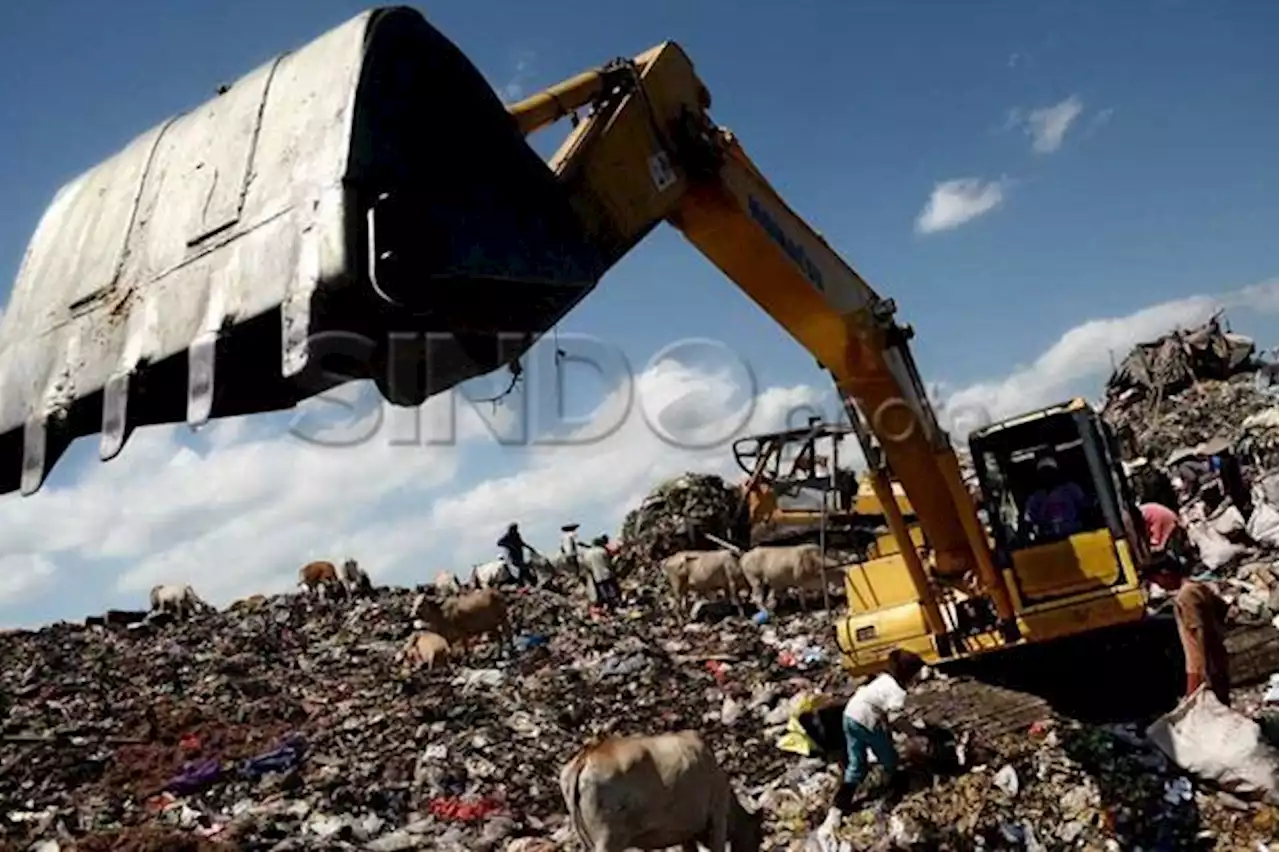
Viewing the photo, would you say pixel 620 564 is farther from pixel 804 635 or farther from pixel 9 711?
pixel 9 711

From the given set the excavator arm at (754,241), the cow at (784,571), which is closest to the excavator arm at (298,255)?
the excavator arm at (754,241)

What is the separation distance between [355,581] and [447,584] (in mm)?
2806

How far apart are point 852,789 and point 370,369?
17.3 ft

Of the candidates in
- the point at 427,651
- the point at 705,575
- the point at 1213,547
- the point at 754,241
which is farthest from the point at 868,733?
the point at 705,575

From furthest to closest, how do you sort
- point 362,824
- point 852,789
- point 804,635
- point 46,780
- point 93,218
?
point 804,635, point 46,780, point 362,824, point 852,789, point 93,218

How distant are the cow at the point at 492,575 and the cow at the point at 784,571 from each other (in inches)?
311

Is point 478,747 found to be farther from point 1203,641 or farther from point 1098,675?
point 1203,641

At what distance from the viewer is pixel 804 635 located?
44.1 feet

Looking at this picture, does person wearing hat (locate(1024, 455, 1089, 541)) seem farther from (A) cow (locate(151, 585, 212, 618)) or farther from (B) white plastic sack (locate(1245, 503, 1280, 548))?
(A) cow (locate(151, 585, 212, 618))

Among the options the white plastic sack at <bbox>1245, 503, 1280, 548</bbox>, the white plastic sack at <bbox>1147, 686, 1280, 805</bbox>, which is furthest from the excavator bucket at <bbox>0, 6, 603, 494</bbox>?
the white plastic sack at <bbox>1245, 503, 1280, 548</bbox>

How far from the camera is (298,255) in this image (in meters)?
2.55

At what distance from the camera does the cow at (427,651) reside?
14.6 meters

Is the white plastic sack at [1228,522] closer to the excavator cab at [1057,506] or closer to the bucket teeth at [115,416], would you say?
the excavator cab at [1057,506]

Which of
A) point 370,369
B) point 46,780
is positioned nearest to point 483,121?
point 370,369
